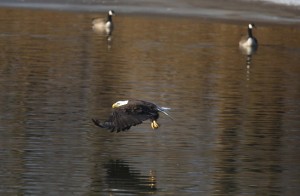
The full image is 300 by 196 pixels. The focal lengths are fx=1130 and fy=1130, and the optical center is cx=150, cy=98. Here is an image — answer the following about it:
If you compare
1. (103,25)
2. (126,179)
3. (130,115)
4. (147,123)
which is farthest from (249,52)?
(126,179)

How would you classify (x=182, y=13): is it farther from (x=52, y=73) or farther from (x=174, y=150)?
(x=174, y=150)

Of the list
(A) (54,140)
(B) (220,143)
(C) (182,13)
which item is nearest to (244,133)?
(B) (220,143)

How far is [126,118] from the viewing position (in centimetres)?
1275

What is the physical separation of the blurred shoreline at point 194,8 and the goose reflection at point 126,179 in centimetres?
2259

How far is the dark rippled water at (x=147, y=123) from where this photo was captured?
474 inches

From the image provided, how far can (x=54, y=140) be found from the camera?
13961 mm

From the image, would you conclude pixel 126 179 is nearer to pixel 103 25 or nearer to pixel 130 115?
pixel 130 115

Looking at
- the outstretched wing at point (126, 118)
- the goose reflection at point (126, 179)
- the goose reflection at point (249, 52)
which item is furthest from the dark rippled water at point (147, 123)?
the outstretched wing at point (126, 118)

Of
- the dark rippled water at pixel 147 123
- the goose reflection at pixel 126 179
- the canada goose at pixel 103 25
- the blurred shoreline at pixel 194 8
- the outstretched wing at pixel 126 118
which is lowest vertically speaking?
the blurred shoreline at pixel 194 8

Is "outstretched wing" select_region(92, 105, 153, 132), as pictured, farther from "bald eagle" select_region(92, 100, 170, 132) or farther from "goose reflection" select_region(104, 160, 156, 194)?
"goose reflection" select_region(104, 160, 156, 194)

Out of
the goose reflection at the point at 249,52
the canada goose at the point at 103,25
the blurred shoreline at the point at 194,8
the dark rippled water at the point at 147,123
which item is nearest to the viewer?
the dark rippled water at the point at 147,123

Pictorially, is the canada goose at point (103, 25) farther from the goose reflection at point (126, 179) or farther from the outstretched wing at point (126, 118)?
the goose reflection at point (126, 179)

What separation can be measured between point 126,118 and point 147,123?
3183 millimetres

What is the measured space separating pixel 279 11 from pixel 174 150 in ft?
79.9
